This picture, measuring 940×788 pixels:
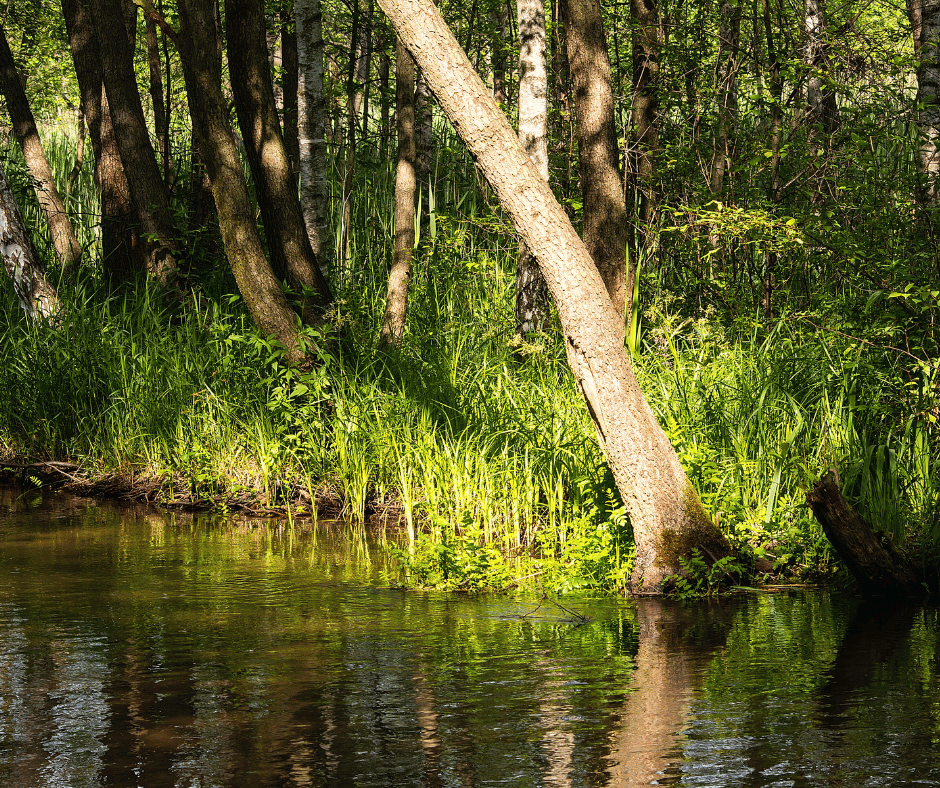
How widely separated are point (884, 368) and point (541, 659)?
10.7 feet

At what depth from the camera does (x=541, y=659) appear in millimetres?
4414

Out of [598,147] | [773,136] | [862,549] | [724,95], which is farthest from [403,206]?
[862,549]

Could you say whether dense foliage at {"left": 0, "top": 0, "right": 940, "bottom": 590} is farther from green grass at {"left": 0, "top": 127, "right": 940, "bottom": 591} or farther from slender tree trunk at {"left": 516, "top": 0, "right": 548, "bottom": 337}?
slender tree trunk at {"left": 516, "top": 0, "right": 548, "bottom": 337}

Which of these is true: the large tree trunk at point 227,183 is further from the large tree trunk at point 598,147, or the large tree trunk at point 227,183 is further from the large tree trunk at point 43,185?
the large tree trunk at point 43,185

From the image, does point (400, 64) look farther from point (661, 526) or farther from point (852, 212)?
point (661, 526)

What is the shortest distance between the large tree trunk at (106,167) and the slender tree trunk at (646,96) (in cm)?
475

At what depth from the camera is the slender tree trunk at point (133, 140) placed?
956 centimetres

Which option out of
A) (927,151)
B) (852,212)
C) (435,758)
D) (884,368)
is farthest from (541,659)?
(927,151)

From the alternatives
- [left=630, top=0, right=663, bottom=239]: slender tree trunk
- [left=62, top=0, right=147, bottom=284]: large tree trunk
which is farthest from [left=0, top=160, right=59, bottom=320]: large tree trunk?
[left=630, top=0, right=663, bottom=239]: slender tree trunk

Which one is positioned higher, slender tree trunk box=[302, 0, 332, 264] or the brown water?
slender tree trunk box=[302, 0, 332, 264]

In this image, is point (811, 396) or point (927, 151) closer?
point (811, 396)

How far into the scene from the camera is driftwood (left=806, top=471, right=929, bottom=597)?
5.05 meters

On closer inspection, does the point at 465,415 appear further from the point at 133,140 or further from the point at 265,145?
the point at 133,140

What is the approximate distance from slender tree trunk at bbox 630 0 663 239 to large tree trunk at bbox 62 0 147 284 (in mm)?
4754
